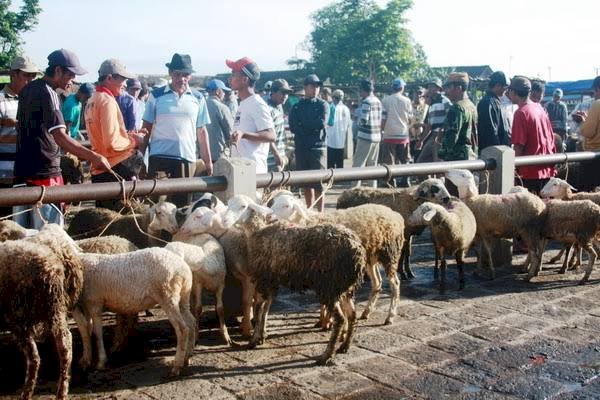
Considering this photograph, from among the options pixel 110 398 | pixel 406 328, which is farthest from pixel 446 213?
pixel 110 398

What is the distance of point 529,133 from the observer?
9.19 metres

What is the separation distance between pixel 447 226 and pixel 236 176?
236 centimetres

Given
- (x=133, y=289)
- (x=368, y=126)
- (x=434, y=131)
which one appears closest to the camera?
(x=133, y=289)

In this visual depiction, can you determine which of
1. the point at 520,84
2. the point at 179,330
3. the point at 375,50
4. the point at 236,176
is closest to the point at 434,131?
the point at 520,84

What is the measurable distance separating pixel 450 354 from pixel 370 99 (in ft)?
28.1

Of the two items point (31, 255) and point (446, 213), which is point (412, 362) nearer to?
point (446, 213)

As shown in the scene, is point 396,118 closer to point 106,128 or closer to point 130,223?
point 106,128

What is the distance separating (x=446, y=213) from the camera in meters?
6.77

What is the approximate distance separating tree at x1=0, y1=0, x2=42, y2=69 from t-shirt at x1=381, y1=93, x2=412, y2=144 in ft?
50.0

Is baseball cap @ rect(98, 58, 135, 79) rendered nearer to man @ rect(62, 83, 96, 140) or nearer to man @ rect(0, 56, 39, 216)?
man @ rect(0, 56, 39, 216)

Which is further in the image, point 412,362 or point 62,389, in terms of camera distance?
point 412,362

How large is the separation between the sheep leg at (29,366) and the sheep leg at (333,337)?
198cm

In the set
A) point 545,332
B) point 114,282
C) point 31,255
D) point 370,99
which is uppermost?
point 370,99

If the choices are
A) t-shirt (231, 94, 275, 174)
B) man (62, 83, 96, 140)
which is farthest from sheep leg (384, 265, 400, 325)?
man (62, 83, 96, 140)
